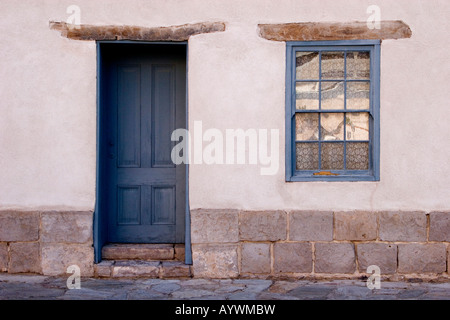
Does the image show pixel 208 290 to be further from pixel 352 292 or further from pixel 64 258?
pixel 64 258

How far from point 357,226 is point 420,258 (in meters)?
0.82

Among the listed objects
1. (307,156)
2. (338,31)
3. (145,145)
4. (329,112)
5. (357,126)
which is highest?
(338,31)

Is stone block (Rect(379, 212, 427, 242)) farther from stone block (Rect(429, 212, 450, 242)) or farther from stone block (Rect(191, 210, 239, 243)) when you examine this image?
stone block (Rect(191, 210, 239, 243))

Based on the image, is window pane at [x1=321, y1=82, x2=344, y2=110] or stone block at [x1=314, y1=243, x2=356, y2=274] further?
window pane at [x1=321, y1=82, x2=344, y2=110]

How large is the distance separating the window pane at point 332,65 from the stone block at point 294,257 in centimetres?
203

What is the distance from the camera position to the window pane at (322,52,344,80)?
568cm

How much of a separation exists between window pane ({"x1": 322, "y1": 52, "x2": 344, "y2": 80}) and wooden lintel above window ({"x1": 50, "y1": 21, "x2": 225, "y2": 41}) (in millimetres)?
1285

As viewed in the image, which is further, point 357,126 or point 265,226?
point 357,126

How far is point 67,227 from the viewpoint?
5598mm

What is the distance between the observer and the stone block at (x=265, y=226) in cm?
557

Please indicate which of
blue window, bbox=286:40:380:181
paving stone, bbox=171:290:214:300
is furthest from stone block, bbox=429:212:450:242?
paving stone, bbox=171:290:214:300

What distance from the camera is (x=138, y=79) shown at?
608 centimetres

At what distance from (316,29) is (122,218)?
11.0 feet

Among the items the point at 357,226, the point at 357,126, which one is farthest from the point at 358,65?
the point at 357,226
